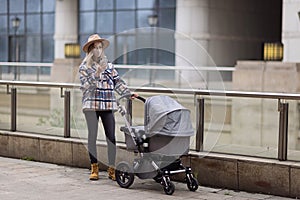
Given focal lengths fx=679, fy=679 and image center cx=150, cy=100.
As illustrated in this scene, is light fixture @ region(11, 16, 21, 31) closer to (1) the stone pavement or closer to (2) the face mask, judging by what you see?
(1) the stone pavement

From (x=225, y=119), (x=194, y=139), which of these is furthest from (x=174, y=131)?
(x=225, y=119)

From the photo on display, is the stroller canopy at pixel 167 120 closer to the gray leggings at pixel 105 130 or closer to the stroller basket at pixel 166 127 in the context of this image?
→ the stroller basket at pixel 166 127

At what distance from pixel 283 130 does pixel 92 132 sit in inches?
102

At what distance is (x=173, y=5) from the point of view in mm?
35719

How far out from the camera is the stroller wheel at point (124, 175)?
28.7ft

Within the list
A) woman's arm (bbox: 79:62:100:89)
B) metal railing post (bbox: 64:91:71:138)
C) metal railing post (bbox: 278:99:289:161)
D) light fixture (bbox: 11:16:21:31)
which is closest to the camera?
metal railing post (bbox: 278:99:289:161)

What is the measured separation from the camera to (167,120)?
8359 millimetres

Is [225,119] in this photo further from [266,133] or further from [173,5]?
[173,5]

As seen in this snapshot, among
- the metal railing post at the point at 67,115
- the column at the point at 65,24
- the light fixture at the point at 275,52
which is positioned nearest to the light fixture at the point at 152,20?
the column at the point at 65,24

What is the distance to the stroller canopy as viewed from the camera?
8.36m

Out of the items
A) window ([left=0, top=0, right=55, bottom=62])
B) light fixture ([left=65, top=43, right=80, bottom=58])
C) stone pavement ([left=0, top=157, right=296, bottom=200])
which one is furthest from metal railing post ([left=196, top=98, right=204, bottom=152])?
window ([left=0, top=0, right=55, bottom=62])

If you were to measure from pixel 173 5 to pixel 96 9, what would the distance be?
5.16 meters

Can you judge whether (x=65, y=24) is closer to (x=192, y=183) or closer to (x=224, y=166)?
(x=224, y=166)

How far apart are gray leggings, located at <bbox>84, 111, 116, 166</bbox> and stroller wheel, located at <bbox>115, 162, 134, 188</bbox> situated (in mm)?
455
